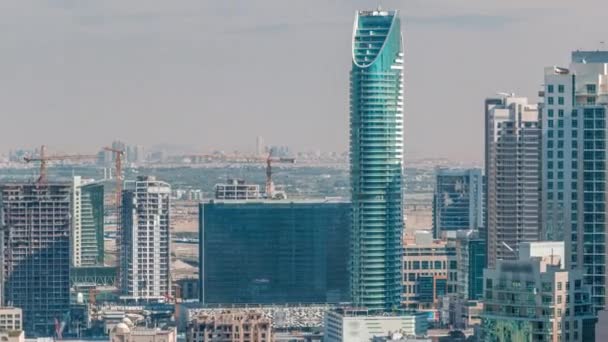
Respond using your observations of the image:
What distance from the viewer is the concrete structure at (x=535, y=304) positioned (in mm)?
48781

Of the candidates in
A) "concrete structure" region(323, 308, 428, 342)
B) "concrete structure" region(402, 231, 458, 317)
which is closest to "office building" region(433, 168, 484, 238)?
"concrete structure" region(402, 231, 458, 317)

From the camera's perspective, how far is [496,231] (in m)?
80.2

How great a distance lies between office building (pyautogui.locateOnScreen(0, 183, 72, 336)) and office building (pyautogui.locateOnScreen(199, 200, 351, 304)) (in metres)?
5.67

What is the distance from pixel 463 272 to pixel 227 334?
28.3 m

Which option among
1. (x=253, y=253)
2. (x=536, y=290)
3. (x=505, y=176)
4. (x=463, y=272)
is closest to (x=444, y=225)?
(x=253, y=253)

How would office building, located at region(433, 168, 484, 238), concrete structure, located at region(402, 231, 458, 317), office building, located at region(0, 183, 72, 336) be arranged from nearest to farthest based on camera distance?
1. concrete structure, located at region(402, 231, 458, 317)
2. office building, located at region(0, 183, 72, 336)
3. office building, located at region(433, 168, 484, 238)

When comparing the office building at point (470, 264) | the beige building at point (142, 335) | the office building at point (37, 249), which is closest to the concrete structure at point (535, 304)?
the beige building at point (142, 335)

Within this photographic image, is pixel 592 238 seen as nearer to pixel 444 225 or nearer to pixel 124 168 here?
pixel 444 225

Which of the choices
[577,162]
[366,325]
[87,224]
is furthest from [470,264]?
[87,224]

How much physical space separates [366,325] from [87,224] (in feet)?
119

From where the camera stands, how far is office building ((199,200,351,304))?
95.5 metres

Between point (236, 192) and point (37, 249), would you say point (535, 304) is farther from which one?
point (236, 192)

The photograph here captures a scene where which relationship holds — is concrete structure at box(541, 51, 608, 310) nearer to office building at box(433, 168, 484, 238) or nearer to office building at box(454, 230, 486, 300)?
office building at box(454, 230, 486, 300)

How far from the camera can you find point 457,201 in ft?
342
